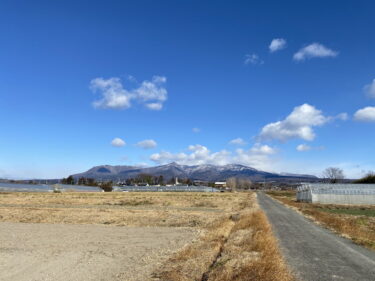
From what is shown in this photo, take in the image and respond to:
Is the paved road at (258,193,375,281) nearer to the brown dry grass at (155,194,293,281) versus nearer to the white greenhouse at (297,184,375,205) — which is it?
the brown dry grass at (155,194,293,281)

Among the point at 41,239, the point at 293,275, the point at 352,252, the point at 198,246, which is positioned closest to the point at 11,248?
the point at 41,239

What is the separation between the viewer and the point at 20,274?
1249 centimetres


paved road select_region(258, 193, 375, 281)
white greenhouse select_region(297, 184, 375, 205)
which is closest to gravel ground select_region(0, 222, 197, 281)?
paved road select_region(258, 193, 375, 281)

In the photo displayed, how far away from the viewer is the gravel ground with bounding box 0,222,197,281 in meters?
12.6


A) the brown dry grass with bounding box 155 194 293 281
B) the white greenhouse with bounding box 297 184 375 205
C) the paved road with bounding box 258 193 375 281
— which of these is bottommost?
the paved road with bounding box 258 193 375 281

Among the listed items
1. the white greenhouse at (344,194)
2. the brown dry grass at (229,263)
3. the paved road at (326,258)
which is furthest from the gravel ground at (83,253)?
the white greenhouse at (344,194)

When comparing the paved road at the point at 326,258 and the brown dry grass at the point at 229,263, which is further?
the paved road at the point at 326,258

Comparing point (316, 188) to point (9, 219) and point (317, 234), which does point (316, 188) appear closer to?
point (317, 234)

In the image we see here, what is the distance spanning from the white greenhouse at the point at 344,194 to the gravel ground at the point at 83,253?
63351mm

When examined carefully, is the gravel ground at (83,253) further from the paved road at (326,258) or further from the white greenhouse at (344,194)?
the white greenhouse at (344,194)

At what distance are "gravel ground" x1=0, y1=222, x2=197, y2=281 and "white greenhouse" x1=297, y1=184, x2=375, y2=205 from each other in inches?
2494

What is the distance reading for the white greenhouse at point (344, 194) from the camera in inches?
3068

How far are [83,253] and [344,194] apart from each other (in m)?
74.2

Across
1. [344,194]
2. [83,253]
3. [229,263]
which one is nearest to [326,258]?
[229,263]
